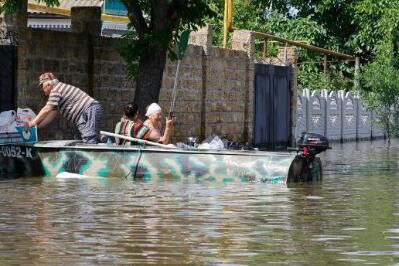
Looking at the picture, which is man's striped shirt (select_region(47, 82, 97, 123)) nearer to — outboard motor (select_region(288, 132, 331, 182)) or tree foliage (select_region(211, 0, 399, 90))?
outboard motor (select_region(288, 132, 331, 182))

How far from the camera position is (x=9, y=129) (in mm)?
19047

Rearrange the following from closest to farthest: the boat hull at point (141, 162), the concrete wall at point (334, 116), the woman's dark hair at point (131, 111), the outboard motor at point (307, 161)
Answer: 1. the boat hull at point (141, 162)
2. the outboard motor at point (307, 161)
3. the woman's dark hair at point (131, 111)
4. the concrete wall at point (334, 116)

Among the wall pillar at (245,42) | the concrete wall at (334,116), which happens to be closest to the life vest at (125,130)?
the wall pillar at (245,42)

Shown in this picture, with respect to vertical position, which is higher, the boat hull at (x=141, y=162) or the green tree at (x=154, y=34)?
the green tree at (x=154, y=34)

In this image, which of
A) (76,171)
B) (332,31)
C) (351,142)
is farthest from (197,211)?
(332,31)

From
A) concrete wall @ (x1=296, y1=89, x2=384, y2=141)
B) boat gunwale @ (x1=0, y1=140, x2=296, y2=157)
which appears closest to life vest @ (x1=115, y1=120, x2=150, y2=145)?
boat gunwale @ (x1=0, y1=140, x2=296, y2=157)

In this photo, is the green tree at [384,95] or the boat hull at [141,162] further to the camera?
the green tree at [384,95]

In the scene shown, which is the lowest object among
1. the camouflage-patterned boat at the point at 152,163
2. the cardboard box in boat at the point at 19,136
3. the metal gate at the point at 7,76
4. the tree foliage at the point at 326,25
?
the camouflage-patterned boat at the point at 152,163

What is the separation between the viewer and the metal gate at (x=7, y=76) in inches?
854

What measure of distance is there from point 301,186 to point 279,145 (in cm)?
1556

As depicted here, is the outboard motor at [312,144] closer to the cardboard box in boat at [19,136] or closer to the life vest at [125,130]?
the life vest at [125,130]

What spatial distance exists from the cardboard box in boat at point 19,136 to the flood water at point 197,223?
592mm

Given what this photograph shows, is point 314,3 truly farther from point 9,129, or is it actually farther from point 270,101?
point 9,129

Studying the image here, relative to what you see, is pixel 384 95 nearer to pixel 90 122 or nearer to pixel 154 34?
pixel 154 34
